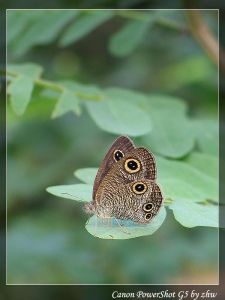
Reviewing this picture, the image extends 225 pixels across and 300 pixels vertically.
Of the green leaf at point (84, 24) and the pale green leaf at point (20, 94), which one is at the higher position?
the green leaf at point (84, 24)

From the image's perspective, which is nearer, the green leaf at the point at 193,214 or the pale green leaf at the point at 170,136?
the green leaf at the point at 193,214

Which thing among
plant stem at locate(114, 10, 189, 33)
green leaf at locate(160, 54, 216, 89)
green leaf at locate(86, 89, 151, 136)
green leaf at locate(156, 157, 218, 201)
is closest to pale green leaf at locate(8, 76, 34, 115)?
green leaf at locate(86, 89, 151, 136)

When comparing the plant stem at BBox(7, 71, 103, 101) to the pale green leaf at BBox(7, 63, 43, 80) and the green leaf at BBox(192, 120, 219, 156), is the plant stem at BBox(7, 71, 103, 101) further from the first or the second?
the green leaf at BBox(192, 120, 219, 156)

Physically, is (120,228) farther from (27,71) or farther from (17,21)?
(17,21)

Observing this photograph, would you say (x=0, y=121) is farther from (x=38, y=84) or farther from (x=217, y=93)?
(x=217, y=93)

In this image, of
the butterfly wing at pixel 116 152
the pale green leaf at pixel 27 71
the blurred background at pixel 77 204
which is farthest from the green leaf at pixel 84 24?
the butterfly wing at pixel 116 152

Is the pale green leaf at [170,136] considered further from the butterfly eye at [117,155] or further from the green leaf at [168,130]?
the butterfly eye at [117,155]

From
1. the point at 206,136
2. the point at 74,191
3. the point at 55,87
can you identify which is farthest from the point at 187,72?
the point at 74,191
